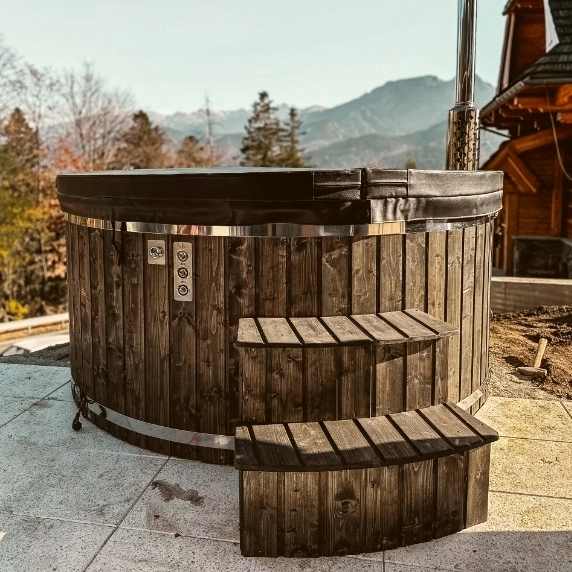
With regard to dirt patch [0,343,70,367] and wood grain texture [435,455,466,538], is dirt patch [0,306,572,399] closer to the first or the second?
dirt patch [0,343,70,367]

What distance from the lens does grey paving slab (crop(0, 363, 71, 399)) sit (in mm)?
4977

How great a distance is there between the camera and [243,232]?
3389 millimetres

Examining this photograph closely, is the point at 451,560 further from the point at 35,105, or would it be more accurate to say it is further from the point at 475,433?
the point at 35,105

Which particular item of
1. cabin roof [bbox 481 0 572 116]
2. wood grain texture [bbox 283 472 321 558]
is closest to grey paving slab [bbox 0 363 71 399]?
wood grain texture [bbox 283 472 321 558]

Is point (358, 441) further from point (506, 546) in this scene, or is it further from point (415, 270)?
point (415, 270)

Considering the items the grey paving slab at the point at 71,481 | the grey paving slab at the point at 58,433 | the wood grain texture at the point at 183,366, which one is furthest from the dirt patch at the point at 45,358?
the wood grain texture at the point at 183,366

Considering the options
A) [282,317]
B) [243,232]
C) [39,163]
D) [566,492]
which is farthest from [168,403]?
[39,163]

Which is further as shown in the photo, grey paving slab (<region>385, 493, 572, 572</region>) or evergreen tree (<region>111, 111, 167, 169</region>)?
evergreen tree (<region>111, 111, 167, 169</region>)

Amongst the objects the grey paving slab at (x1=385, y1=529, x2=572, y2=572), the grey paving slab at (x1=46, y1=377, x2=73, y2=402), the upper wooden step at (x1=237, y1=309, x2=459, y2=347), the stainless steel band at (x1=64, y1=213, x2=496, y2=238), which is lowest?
the grey paving slab at (x1=385, y1=529, x2=572, y2=572)

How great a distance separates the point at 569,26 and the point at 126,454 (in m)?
9.78

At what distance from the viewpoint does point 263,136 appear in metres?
54.4

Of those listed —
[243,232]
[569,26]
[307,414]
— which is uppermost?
[569,26]

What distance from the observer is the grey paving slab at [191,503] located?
9.84ft

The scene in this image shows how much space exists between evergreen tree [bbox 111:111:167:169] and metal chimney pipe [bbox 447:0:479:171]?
121ft
